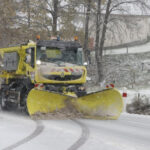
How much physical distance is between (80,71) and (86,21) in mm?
9075

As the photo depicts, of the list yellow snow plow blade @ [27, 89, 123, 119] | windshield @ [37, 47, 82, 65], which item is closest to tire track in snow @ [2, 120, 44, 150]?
yellow snow plow blade @ [27, 89, 123, 119]

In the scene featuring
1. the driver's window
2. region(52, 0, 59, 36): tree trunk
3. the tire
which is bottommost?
the tire

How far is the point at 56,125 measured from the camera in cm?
825

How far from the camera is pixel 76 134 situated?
277 inches

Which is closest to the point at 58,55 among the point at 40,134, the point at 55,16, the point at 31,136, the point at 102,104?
the point at 102,104

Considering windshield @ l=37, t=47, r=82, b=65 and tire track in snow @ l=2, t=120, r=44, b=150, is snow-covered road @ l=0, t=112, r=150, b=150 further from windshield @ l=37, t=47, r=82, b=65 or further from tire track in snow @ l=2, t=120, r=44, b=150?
windshield @ l=37, t=47, r=82, b=65

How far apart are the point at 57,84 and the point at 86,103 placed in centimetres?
117

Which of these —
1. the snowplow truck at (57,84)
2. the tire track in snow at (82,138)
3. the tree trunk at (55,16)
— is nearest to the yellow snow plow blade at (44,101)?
the snowplow truck at (57,84)

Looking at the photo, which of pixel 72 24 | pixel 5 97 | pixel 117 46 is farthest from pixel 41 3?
pixel 117 46

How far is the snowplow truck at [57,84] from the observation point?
31.4ft

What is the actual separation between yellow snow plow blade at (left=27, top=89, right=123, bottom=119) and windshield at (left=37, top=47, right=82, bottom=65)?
1308mm

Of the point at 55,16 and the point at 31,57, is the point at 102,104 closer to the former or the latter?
the point at 31,57

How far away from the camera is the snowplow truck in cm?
956

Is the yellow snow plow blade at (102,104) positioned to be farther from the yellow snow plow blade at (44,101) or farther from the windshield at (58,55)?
the windshield at (58,55)
